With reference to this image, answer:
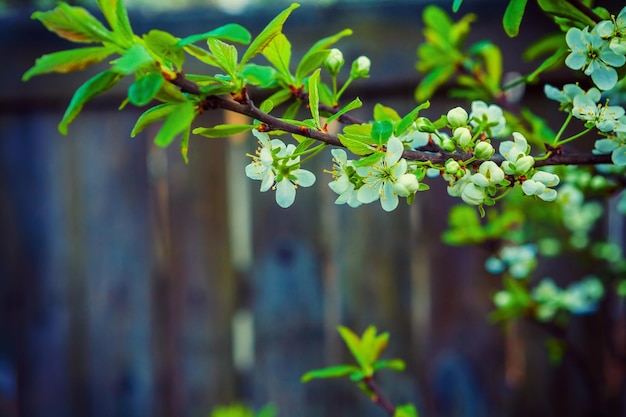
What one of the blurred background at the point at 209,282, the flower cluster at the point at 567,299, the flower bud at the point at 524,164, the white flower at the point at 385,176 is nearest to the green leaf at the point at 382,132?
the white flower at the point at 385,176

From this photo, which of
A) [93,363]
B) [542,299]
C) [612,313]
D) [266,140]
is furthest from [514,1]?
[93,363]

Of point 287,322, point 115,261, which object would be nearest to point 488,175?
point 287,322

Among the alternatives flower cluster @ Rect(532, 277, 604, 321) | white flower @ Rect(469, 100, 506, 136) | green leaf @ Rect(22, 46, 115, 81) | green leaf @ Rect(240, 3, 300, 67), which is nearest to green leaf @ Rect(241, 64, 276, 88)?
green leaf @ Rect(240, 3, 300, 67)

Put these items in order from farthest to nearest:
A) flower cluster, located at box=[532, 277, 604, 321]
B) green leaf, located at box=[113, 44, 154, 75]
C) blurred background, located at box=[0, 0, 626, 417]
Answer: blurred background, located at box=[0, 0, 626, 417] < flower cluster, located at box=[532, 277, 604, 321] < green leaf, located at box=[113, 44, 154, 75]

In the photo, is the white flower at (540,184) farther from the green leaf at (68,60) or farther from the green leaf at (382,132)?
the green leaf at (68,60)

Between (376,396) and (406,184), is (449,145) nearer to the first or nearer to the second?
(406,184)

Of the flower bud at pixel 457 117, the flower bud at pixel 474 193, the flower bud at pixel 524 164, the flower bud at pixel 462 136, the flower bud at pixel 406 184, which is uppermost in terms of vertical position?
the flower bud at pixel 457 117

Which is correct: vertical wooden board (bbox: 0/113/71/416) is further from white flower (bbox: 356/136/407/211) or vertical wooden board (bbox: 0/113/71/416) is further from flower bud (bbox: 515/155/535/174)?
flower bud (bbox: 515/155/535/174)
